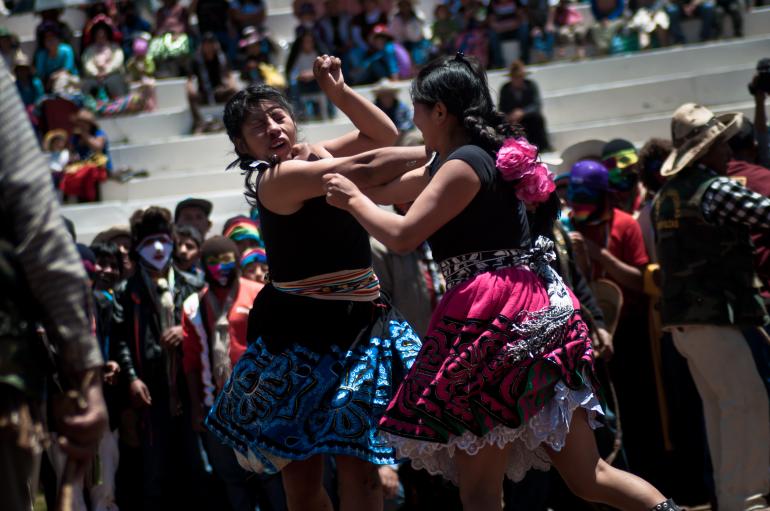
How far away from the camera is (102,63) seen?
1441 cm

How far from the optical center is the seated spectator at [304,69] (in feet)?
43.6

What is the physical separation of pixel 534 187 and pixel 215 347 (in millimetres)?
3039

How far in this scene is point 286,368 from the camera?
451cm

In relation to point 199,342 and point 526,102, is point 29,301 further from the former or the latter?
point 526,102

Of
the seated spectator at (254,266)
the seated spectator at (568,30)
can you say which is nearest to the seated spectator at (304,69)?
the seated spectator at (568,30)

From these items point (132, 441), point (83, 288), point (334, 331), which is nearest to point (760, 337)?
point (334, 331)

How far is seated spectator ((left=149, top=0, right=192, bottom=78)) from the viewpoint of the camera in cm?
1445

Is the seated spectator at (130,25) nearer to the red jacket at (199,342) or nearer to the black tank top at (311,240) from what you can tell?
the red jacket at (199,342)

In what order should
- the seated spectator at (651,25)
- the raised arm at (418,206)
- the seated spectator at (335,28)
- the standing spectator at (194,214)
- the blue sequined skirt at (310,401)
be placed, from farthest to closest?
the seated spectator at (335,28) < the seated spectator at (651,25) < the standing spectator at (194,214) < the blue sequined skirt at (310,401) < the raised arm at (418,206)

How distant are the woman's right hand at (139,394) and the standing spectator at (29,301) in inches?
161

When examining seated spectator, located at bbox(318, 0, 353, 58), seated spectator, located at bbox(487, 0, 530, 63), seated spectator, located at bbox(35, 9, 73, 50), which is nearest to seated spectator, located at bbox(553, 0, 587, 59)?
seated spectator, located at bbox(487, 0, 530, 63)

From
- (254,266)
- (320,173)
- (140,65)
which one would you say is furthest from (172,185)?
(320,173)

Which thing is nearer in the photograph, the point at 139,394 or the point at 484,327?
the point at 484,327

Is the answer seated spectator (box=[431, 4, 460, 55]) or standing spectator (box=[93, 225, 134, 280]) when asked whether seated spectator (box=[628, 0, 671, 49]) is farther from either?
standing spectator (box=[93, 225, 134, 280])
